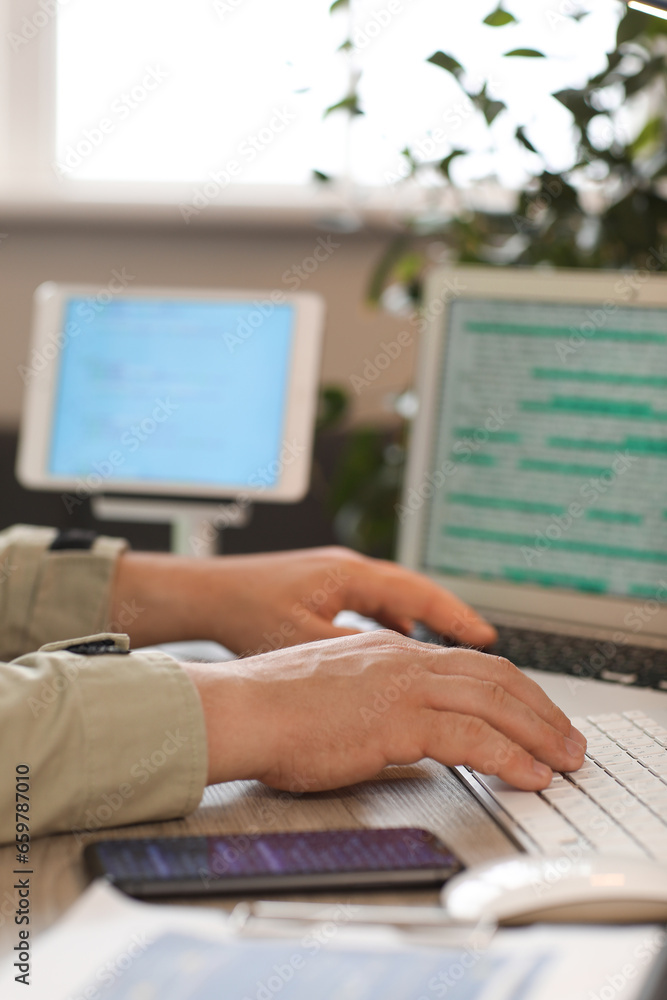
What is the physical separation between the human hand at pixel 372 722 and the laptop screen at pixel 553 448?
38cm

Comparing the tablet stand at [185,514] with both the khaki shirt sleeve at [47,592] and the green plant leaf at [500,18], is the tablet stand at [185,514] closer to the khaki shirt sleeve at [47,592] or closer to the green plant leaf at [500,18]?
the khaki shirt sleeve at [47,592]

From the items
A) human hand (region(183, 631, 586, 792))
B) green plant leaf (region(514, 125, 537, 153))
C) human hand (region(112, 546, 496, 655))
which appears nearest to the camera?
human hand (region(183, 631, 586, 792))

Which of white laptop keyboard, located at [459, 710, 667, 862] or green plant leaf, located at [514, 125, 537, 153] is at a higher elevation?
green plant leaf, located at [514, 125, 537, 153]

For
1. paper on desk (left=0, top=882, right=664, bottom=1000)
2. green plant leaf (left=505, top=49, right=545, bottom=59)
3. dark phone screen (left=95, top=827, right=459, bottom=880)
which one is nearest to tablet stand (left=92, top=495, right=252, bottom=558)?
green plant leaf (left=505, top=49, right=545, bottom=59)

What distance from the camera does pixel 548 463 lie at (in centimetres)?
94

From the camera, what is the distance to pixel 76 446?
1169 millimetres

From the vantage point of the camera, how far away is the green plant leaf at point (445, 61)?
38.5 inches

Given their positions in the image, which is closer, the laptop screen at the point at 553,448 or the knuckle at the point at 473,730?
the knuckle at the point at 473,730

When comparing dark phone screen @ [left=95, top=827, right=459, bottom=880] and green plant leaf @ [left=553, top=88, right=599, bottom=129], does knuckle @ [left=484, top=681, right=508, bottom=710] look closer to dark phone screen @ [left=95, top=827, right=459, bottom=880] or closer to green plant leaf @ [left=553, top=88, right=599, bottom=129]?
dark phone screen @ [left=95, top=827, right=459, bottom=880]

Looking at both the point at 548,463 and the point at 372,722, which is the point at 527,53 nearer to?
the point at 548,463

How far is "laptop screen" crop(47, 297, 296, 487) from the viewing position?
1116 mm

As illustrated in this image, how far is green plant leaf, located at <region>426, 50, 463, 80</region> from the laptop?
0.71 ft

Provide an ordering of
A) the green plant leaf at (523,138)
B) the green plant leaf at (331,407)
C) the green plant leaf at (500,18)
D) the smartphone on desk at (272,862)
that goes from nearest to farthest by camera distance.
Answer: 1. the smartphone on desk at (272,862)
2. the green plant leaf at (500,18)
3. the green plant leaf at (523,138)
4. the green plant leaf at (331,407)

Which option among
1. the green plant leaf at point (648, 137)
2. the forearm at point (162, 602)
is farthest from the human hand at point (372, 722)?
the green plant leaf at point (648, 137)
